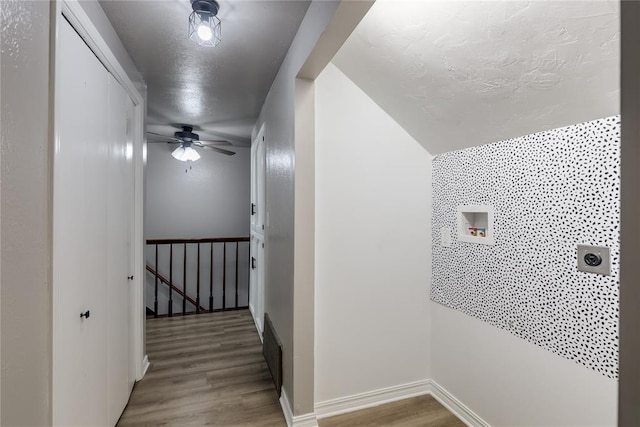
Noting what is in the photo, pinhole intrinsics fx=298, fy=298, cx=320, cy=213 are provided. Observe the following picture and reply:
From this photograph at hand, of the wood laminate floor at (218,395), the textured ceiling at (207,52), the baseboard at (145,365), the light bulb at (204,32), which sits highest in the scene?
the textured ceiling at (207,52)

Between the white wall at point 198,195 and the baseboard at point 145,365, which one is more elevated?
the white wall at point 198,195

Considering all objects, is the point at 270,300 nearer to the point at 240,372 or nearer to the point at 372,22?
the point at 240,372

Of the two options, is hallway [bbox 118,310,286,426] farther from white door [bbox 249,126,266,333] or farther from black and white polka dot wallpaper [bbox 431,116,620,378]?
black and white polka dot wallpaper [bbox 431,116,620,378]

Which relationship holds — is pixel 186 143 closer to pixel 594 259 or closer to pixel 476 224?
pixel 476 224

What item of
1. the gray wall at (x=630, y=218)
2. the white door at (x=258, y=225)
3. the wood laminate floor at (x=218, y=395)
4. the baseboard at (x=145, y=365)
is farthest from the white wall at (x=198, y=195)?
the gray wall at (x=630, y=218)

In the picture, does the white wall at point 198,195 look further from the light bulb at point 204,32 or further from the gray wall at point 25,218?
the gray wall at point 25,218

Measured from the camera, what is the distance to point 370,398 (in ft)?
6.75

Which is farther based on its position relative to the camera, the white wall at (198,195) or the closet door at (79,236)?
the white wall at (198,195)

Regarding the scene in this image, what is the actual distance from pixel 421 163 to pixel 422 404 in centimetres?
171

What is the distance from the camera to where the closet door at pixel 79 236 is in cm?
115

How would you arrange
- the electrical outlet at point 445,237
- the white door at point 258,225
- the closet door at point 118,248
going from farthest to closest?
the white door at point 258,225
the electrical outlet at point 445,237
the closet door at point 118,248

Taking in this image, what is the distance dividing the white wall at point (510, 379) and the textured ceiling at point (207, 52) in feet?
7.00

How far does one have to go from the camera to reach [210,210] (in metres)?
4.76

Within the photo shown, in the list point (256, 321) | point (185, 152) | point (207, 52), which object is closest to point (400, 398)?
point (256, 321)
